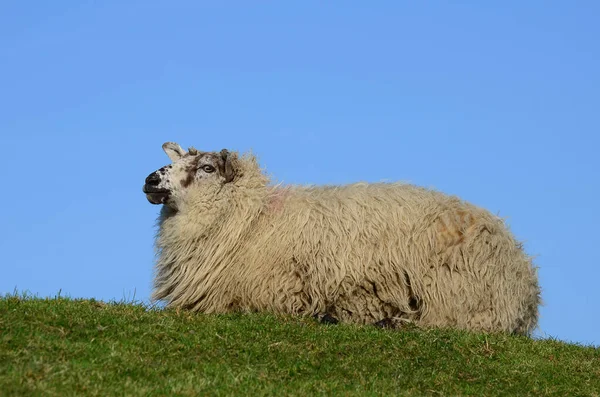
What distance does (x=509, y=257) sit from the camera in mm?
15234

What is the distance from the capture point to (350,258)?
48.1 feet

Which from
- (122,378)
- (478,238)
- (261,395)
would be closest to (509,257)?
(478,238)

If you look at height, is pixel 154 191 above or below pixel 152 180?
below

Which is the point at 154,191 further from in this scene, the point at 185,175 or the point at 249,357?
the point at 249,357

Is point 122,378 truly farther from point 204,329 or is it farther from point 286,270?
point 286,270

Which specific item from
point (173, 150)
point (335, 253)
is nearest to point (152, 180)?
point (173, 150)

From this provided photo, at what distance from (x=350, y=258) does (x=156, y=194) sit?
3226 mm

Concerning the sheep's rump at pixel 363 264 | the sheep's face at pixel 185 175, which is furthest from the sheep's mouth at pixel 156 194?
the sheep's rump at pixel 363 264

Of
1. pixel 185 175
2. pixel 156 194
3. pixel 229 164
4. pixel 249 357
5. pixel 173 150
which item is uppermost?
pixel 173 150

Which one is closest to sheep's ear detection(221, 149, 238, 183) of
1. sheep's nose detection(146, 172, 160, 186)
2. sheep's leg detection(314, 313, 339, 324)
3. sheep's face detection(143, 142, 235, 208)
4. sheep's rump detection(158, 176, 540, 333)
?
sheep's face detection(143, 142, 235, 208)

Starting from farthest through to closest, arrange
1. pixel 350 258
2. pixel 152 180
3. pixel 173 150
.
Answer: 1. pixel 173 150
2. pixel 152 180
3. pixel 350 258

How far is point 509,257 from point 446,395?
406 centimetres

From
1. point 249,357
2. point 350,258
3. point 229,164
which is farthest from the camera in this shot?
point 229,164

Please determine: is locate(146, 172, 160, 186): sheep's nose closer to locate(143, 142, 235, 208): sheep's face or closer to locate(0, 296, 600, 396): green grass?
locate(143, 142, 235, 208): sheep's face
